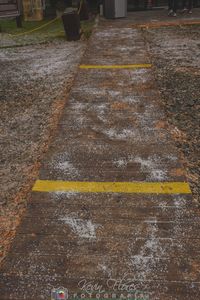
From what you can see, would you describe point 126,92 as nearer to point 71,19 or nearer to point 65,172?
point 65,172

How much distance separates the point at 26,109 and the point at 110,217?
3616mm

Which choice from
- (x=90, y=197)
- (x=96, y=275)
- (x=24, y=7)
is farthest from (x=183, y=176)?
(x=24, y=7)

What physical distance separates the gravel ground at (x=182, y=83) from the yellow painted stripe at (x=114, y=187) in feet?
0.81

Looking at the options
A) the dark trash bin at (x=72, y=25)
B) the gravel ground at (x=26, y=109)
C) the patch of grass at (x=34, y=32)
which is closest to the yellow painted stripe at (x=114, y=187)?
the gravel ground at (x=26, y=109)

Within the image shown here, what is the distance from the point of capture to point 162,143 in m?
5.34

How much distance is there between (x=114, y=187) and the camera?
4.44 m

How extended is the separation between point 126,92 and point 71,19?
4943 millimetres

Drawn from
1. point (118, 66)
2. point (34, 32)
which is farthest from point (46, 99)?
point (34, 32)

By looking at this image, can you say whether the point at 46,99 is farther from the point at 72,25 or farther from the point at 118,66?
the point at 72,25

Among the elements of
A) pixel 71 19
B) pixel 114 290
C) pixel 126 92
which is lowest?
pixel 114 290

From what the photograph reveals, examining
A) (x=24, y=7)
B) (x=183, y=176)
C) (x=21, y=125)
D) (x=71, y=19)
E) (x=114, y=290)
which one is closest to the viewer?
(x=114, y=290)

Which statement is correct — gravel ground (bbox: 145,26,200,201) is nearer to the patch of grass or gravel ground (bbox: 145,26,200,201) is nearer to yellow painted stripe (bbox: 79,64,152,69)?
yellow painted stripe (bbox: 79,64,152,69)

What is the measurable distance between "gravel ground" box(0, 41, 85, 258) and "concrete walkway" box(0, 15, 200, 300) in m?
0.22

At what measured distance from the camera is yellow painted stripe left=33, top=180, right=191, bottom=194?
4.36 meters
